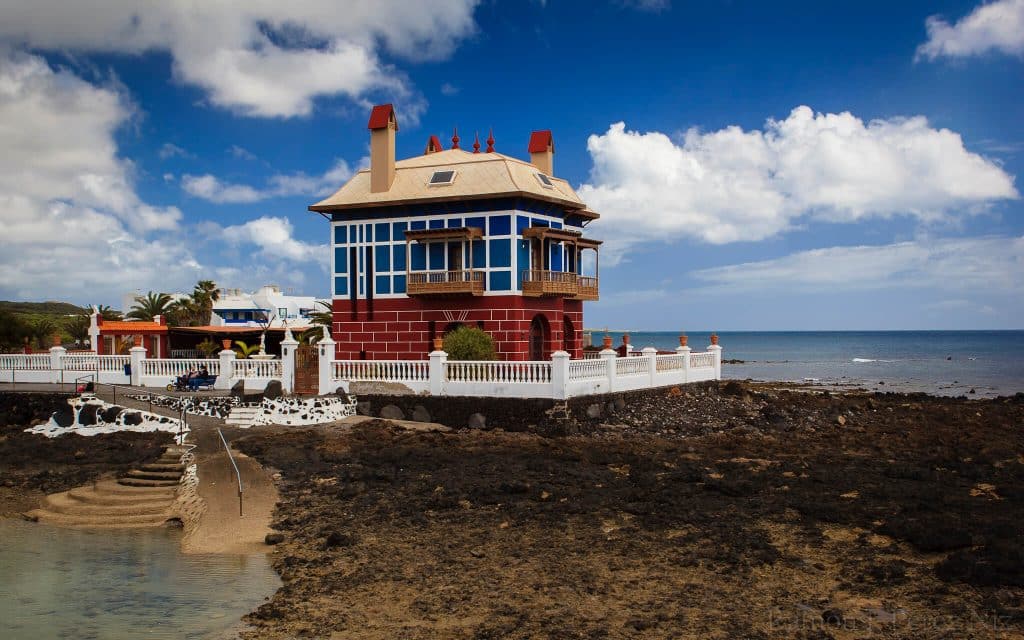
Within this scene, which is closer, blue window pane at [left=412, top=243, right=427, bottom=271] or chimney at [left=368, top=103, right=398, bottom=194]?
blue window pane at [left=412, top=243, right=427, bottom=271]

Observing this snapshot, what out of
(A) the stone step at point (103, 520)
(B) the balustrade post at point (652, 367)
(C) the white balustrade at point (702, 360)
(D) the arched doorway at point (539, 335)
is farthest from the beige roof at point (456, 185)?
(A) the stone step at point (103, 520)

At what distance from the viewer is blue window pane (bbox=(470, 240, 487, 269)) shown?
30.0 metres

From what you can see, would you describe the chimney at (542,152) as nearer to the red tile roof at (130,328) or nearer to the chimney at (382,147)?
the chimney at (382,147)

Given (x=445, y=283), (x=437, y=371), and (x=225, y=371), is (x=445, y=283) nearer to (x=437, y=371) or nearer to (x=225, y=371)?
(x=437, y=371)

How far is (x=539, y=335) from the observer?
31.4m

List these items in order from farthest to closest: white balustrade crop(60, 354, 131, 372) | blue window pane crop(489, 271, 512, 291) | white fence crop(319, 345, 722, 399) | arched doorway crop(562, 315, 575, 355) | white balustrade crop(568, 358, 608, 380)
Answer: arched doorway crop(562, 315, 575, 355)
blue window pane crop(489, 271, 512, 291)
white balustrade crop(60, 354, 131, 372)
white balustrade crop(568, 358, 608, 380)
white fence crop(319, 345, 722, 399)

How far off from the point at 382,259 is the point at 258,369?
6534 millimetres

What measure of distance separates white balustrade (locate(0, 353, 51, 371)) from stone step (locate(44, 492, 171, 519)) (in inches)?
540

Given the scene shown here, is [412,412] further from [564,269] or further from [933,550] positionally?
[933,550]

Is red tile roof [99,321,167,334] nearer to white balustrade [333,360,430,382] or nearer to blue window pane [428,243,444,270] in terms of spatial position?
white balustrade [333,360,430,382]

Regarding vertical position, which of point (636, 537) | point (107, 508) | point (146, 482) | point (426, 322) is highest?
point (426, 322)

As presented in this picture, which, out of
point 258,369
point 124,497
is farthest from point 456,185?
point 124,497

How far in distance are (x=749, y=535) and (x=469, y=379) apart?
42.1 ft

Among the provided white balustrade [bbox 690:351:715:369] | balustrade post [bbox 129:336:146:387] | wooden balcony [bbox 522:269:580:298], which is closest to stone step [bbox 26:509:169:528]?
balustrade post [bbox 129:336:146:387]
